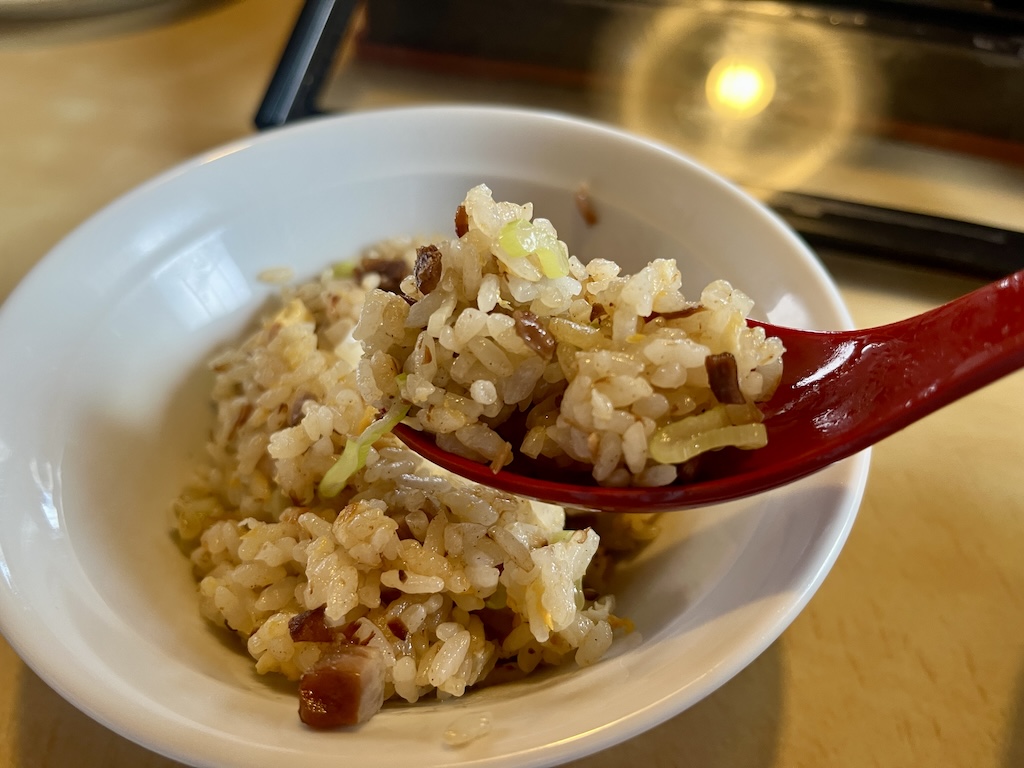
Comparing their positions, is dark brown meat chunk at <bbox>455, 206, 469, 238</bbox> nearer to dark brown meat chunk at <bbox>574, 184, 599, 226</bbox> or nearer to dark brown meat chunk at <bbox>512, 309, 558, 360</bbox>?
dark brown meat chunk at <bbox>512, 309, 558, 360</bbox>

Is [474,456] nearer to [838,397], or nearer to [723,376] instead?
[723,376]

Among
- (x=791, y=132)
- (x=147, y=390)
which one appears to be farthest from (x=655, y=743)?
(x=791, y=132)

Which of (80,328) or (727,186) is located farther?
(727,186)

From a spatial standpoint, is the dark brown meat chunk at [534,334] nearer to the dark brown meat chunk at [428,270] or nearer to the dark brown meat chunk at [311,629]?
the dark brown meat chunk at [428,270]

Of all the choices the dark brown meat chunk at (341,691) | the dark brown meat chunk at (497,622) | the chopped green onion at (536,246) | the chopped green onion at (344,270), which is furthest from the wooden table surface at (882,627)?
the chopped green onion at (344,270)

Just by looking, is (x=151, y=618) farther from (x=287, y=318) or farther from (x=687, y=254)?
(x=687, y=254)

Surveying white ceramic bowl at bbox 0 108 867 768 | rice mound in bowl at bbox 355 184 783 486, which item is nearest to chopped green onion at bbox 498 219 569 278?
rice mound in bowl at bbox 355 184 783 486

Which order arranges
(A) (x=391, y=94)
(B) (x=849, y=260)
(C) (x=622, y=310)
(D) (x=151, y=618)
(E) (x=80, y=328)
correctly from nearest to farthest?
(C) (x=622, y=310)
(D) (x=151, y=618)
(E) (x=80, y=328)
(B) (x=849, y=260)
(A) (x=391, y=94)

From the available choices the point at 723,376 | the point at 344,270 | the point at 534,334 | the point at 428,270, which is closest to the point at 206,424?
the point at 344,270
